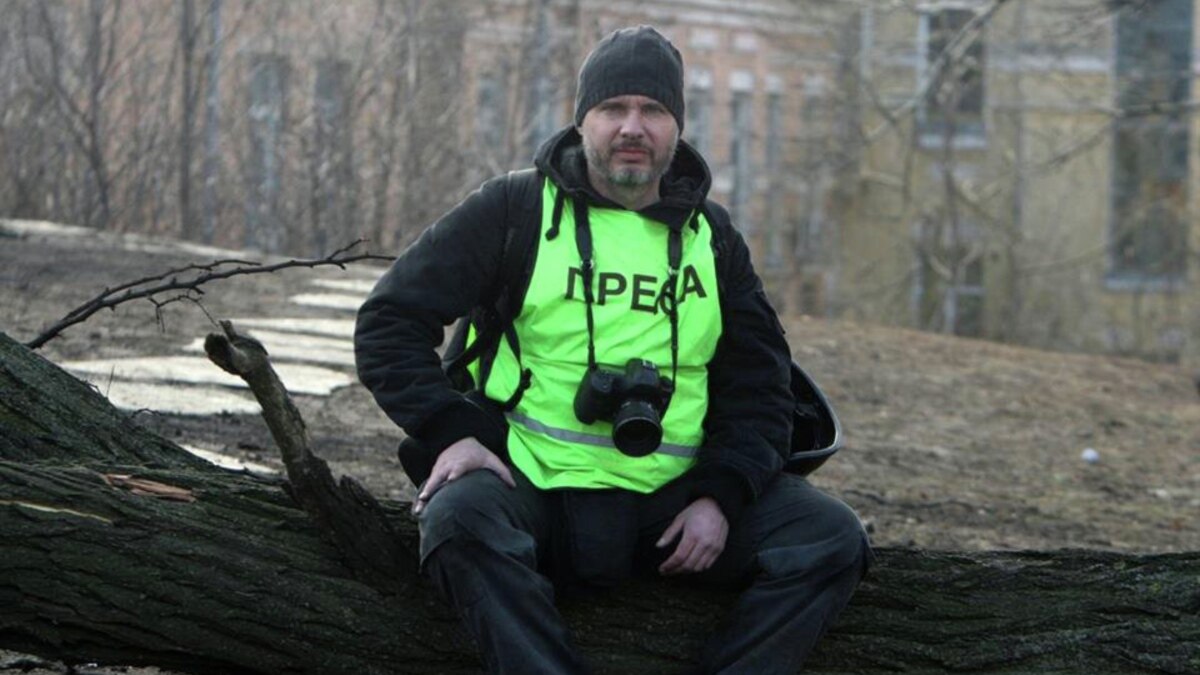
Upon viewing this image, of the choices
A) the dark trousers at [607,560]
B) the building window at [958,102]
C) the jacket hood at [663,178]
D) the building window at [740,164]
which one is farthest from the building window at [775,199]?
the dark trousers at [607,560]

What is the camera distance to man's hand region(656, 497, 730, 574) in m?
4.63

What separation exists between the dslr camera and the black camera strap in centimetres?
8

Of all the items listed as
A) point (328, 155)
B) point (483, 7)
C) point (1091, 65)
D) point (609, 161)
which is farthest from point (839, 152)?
point (609, 161)

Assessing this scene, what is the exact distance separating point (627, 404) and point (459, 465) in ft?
1.17

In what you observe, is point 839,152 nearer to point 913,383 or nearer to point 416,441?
point 913,383

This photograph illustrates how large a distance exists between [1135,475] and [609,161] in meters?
7.29

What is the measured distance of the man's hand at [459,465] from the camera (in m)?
4.56

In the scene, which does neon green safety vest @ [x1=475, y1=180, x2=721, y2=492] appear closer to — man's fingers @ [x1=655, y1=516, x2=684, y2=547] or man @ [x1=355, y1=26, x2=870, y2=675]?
man @ [x1=355, y1=26, x2=870, y2=675]

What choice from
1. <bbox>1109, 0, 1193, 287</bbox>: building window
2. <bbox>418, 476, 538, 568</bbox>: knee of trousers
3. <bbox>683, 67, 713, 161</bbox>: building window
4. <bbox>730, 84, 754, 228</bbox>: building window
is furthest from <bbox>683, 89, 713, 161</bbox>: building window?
<bbox>418, 476, 538, 568</bbox>: knee of trousers

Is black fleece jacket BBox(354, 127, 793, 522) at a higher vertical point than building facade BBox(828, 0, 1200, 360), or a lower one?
higher

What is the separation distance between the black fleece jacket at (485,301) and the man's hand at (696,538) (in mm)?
46

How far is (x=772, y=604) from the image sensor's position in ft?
15.0

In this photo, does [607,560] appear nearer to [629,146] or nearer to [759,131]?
[629,146]

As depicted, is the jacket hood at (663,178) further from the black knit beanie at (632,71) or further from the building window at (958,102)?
the building window at (958,102)
